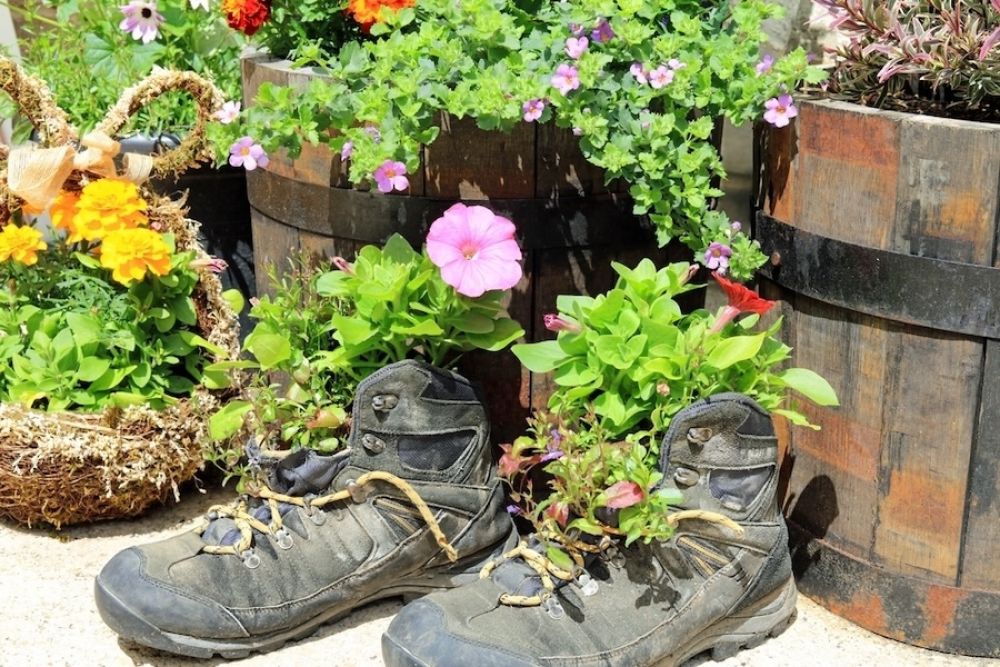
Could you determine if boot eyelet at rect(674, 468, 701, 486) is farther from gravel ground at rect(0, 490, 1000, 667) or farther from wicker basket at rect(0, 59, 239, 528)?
wicker basket at rect(0, 59, 239, 528)

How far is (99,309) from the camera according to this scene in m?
2.64

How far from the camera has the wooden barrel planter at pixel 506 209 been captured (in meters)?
2.30

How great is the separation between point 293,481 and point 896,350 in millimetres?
1115

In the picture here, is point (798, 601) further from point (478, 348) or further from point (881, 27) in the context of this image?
point (881, 27)

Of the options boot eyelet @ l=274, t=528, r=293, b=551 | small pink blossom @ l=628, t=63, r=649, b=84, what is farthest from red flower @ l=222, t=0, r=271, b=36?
boot eyelet @ l=274, t=528, r=293, b=551

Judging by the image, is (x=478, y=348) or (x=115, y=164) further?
(x=115, y=164)

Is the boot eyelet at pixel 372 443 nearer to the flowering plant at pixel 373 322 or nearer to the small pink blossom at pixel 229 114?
the flowering plant at pixel 373 322

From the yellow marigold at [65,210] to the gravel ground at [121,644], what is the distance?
70 cm

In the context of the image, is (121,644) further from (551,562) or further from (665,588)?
(665,588)

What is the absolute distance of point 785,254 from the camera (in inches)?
89.0

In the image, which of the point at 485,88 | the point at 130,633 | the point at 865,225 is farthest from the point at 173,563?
the point at 865,225

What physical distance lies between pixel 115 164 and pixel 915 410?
181 centimetres

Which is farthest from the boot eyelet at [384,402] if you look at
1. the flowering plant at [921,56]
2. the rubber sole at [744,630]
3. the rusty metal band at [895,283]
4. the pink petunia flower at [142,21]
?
the pink petunia flower at [142,21]

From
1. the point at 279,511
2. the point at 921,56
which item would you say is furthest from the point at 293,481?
the point at 921,56
